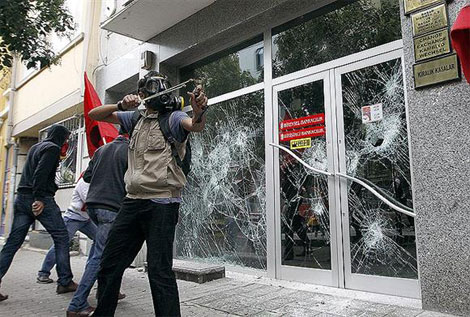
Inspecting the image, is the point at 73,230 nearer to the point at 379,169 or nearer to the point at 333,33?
the point at 379,169

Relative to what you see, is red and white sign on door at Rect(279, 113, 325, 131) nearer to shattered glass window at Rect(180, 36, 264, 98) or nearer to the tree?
shattered glass window at Rect(180, 36, 264, 98)

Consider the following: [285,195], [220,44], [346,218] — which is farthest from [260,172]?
[220,44]

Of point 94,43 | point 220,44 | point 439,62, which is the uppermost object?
point 94,43

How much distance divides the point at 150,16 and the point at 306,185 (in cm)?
365

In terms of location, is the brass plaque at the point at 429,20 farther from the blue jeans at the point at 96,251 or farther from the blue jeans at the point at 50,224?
the blue jeans at the point at 50,224

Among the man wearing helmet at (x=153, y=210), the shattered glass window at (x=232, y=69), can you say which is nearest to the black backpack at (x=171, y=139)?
the man wearing helmet at (x=153, y=210)

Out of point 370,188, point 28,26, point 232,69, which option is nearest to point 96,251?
point 370,188

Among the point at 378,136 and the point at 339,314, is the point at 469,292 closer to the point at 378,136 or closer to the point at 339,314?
the point at 339,314

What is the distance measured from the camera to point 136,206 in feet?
8.17

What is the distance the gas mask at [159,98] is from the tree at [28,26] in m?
2.59

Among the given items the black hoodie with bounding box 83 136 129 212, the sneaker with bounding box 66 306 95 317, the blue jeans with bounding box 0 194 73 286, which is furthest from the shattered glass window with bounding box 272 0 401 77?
the sneaker with bounding box 66 306 95 317

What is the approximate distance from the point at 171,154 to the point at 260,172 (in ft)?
8.92

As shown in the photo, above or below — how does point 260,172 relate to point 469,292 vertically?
above

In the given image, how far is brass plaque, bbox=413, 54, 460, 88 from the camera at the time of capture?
3.10m
